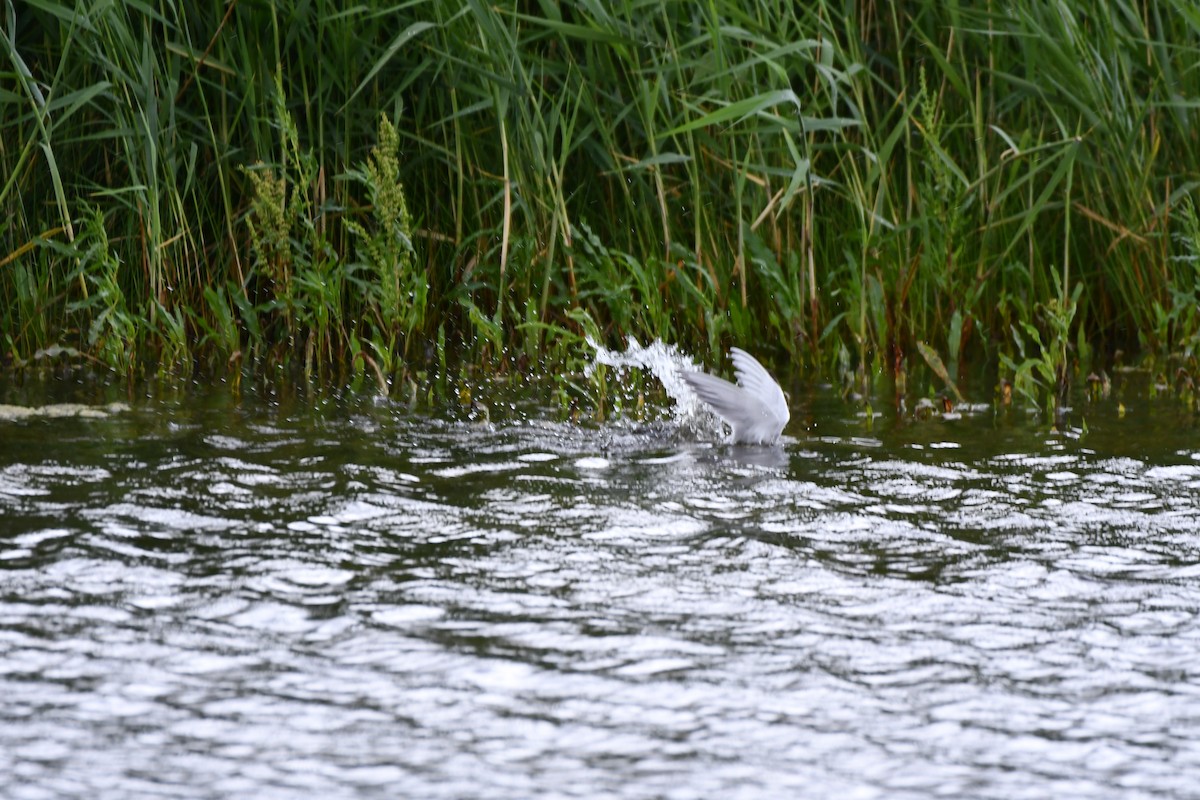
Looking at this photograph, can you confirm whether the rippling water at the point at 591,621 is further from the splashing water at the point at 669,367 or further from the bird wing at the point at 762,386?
the splashing water at the point at 669,367

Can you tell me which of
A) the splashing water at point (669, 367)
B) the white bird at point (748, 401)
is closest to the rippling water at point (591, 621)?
the white bird at point (748, 401)

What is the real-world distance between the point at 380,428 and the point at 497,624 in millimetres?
2064

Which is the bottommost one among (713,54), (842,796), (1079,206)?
(842,796)

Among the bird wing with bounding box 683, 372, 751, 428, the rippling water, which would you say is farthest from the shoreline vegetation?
the rippling water

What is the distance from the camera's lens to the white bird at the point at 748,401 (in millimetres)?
4812

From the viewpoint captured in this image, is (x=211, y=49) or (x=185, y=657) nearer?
(x=185, y=657)

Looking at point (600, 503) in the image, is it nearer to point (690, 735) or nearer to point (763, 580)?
point (763, 580)

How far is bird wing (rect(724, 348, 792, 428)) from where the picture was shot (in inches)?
190

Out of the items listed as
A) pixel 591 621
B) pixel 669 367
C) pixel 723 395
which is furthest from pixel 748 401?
pixel 591 621

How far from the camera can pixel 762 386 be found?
4859 millimetres

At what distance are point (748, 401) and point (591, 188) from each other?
1.97 metres

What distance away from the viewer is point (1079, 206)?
6.28 m

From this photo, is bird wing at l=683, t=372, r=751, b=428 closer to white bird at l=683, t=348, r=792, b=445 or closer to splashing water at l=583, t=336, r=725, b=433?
white bird at l=683, t=348, r=792, b=445

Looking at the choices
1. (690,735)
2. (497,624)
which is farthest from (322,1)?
(690,735)
